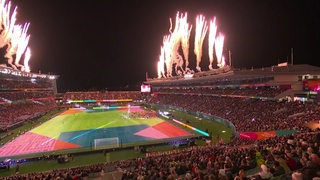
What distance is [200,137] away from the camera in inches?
1491

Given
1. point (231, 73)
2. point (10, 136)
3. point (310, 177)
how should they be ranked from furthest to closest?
point (231, 73)
point (10, 136)
point (310, 177)

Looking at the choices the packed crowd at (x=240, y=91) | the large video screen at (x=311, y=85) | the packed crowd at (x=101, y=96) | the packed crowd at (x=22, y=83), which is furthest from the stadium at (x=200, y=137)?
the packed crowd at (x=101, y=96)

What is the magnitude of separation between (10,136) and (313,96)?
170 feet

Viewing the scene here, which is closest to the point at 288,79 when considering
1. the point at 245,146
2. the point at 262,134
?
the point at 262,134

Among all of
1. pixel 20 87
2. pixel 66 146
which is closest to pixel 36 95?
pixel 20 87

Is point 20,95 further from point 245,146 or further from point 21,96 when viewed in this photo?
point 245,146

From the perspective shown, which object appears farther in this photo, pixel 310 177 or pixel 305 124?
pixel 305 124

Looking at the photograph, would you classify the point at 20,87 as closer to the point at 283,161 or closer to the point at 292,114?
the point at 292,114

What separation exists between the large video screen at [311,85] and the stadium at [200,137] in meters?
0.03

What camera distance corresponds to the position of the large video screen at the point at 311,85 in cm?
3975

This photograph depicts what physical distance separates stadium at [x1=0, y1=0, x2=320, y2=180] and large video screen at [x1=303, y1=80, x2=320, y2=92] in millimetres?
28

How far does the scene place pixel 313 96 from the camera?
131ft

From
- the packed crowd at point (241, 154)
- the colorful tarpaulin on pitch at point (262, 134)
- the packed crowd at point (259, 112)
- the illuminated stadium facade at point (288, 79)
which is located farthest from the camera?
the illuminated stadium facade at point (288, 79)

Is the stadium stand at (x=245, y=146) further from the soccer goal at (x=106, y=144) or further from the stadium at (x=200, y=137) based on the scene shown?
the soccer goal at (x=106, y=144)
